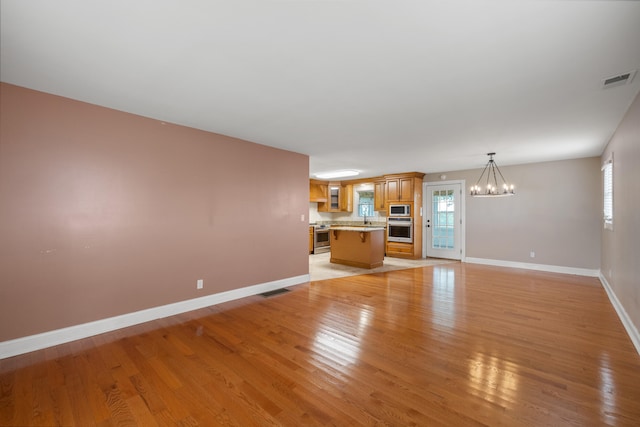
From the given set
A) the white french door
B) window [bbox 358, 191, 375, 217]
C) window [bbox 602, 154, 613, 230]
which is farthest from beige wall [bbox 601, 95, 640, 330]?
window [bbox 358, 191, 375, 217]

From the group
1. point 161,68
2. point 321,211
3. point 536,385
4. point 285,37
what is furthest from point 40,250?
point 321,211

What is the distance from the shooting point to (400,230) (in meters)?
8.08

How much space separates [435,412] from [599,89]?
3.15m

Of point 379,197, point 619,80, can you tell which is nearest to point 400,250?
point 379,197

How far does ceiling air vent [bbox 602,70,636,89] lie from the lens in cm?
232

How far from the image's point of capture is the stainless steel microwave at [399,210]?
7883 mm

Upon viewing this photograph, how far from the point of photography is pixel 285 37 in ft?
6.13

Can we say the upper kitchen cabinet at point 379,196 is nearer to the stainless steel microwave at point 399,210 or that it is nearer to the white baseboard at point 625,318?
the stainless steel microwave at point 399,210

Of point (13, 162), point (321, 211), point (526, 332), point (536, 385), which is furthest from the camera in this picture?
point (321, 211)

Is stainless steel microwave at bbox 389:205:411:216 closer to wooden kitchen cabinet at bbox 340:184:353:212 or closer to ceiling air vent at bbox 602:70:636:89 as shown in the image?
wooden kitchen cabinet at bbox 340:184:353:212

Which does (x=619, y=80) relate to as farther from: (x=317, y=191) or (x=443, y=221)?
(x=317, y=191)

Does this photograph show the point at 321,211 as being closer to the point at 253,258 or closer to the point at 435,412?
the point at 253,258

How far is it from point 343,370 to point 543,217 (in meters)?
6.27

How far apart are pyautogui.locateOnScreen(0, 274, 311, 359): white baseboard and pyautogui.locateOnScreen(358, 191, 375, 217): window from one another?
→ 5.59m
